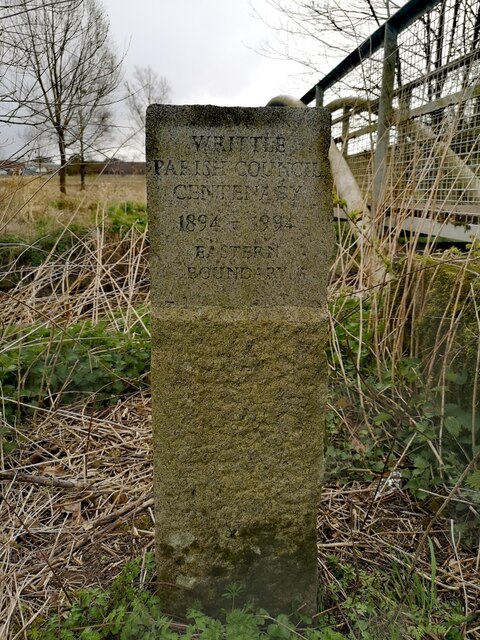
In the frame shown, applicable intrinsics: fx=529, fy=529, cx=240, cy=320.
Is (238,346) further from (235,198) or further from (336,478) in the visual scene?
(336,478)

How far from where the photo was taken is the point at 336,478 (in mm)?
2395

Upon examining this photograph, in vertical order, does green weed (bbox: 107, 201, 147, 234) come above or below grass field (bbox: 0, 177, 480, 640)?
above

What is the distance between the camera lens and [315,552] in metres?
1.67

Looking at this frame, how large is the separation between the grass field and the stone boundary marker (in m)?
0.22

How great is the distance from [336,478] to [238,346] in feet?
3.86

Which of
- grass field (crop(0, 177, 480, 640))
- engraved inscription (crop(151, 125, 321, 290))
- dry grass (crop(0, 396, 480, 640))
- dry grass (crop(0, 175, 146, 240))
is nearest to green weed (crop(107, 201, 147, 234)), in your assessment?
dry grass (crop(0, 175, 146, 240))

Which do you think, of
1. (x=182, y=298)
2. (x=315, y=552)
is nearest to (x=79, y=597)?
(x=315, y=552)

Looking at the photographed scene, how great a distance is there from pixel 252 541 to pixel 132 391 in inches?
67.6

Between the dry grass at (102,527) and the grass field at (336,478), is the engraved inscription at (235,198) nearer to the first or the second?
the grass field at (336,478)

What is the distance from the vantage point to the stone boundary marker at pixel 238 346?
1.41 meters

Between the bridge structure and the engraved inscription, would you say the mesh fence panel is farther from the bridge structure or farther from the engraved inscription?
the engraved inscription

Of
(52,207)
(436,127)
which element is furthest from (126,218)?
(436,127)

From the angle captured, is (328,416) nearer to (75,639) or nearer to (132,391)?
(132,391)

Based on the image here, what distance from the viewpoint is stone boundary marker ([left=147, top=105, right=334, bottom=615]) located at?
1.41m
